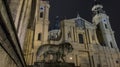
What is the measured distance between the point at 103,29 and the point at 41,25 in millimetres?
15764

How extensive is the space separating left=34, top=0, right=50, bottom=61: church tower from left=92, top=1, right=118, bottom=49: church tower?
1404cm

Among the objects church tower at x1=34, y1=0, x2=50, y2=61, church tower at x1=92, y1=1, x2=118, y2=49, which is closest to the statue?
church tower at x1=34, y1=0, x2=50, y2=61

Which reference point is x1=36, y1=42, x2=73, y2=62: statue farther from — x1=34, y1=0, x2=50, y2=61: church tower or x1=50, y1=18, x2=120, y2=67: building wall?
x1=50, y1=18, x2=120, y2=67: building wall

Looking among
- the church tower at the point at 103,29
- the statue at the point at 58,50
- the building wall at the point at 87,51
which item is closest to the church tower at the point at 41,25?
the building wall at the point at 87,51

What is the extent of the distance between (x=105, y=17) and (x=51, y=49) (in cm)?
3013

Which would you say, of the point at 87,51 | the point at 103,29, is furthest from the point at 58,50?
the point at 103,29

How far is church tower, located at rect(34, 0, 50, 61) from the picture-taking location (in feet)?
85.2

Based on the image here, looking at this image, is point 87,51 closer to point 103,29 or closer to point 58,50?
point 103,29

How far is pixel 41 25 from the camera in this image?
1119 inches

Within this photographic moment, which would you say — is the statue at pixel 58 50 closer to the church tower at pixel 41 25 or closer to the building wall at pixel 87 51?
the church tower at pixel 41 25

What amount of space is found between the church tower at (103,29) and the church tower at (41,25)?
1404 cm

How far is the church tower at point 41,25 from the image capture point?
2596 cm

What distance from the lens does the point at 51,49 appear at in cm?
1099

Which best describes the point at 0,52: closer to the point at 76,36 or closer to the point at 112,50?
the point at 76,36
